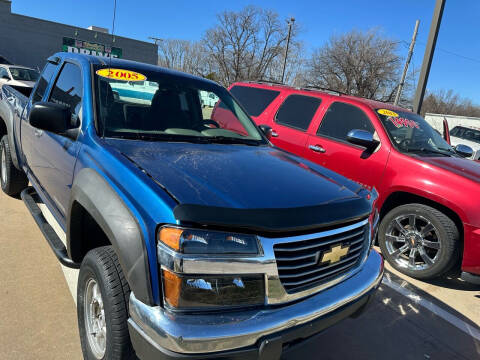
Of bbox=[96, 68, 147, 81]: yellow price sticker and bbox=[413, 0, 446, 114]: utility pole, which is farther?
bbox=[413, 0, 446, 114]: utility pole

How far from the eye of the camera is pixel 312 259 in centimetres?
175

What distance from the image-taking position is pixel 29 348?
222cm

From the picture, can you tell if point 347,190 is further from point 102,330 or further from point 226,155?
point 102,330

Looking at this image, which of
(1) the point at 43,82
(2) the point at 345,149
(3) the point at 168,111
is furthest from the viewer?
(2) the point at 345,149

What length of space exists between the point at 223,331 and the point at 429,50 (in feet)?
33.2

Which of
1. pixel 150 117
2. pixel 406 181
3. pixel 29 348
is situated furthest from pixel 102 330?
pixel 406 181

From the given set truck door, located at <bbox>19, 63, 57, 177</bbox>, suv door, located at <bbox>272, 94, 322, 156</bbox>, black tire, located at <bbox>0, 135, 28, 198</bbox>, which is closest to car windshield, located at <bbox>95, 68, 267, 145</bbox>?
truck door, located at <bbox>19, 63, 57, 177</bbox>

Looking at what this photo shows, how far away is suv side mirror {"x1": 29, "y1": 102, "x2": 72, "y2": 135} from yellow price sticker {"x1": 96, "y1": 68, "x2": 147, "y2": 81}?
48 cm

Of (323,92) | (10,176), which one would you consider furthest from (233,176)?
(323,92)

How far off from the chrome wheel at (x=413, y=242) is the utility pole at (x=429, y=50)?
6.54 m

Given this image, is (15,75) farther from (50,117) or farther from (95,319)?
(95,319)

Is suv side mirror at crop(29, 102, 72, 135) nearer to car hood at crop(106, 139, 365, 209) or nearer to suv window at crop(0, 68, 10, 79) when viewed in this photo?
car hood at crop(106, 139, 365, 209)

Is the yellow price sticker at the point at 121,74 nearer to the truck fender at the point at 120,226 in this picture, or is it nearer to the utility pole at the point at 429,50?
the truck fender at the point at 120,226

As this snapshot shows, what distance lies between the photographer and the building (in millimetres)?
29750
